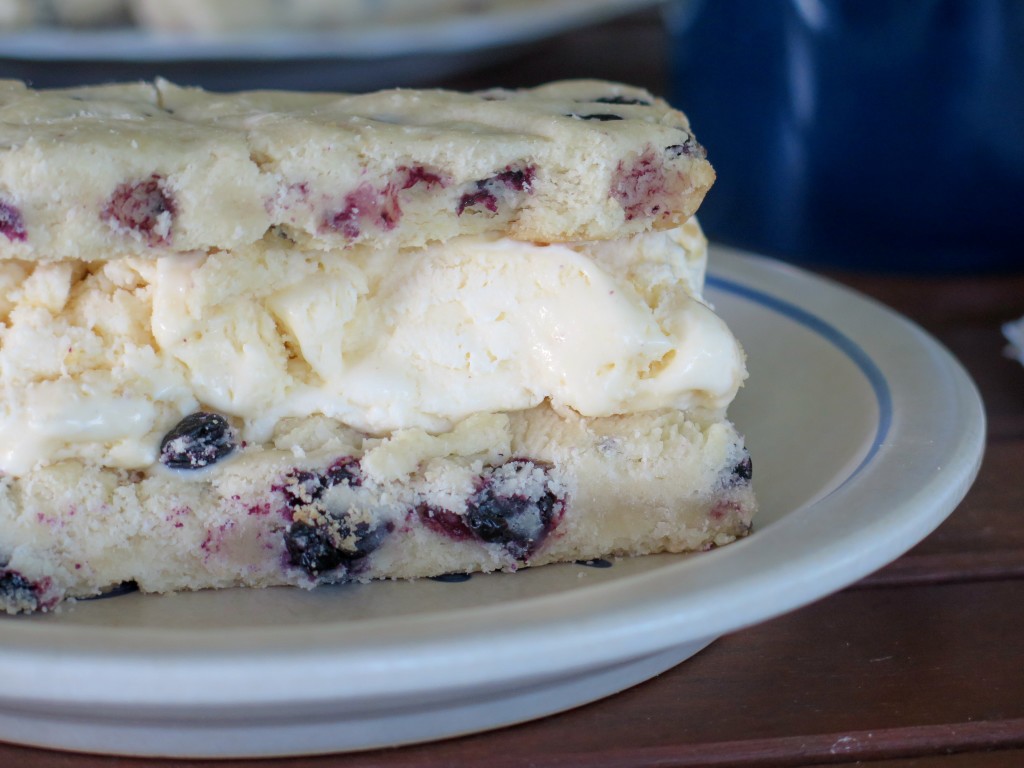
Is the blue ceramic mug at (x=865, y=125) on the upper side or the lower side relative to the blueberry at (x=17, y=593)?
upper

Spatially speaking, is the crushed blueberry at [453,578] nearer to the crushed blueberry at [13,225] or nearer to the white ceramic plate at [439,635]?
the white ceramic plate at [439,635]

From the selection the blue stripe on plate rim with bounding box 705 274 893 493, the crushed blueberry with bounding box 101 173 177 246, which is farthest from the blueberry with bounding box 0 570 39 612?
the blue stripe on plate rim with bounding box 705 274 893 493

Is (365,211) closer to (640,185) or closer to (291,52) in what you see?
(640,185)

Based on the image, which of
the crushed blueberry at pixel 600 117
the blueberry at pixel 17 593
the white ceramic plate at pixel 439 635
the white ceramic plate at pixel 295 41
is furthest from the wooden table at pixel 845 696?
the white ceramic plate at pixel 295 41

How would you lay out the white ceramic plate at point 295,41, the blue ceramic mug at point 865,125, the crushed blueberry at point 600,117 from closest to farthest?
the crushed blueberry at point 600,117 → the blue ceramic mug at point 865,125 → the white ceramic plate at point 295,41

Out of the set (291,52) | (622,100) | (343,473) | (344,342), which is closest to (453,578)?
(343,473)

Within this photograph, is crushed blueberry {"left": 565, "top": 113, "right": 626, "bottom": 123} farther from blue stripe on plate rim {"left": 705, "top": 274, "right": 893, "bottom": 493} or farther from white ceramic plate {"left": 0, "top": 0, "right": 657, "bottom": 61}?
white ceramic plate {"left": 0, "top": 0, "right": 657, "bottom": 61}

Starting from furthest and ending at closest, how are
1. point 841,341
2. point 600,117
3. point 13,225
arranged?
point 841,341 → point 600,117 → point 13,225
